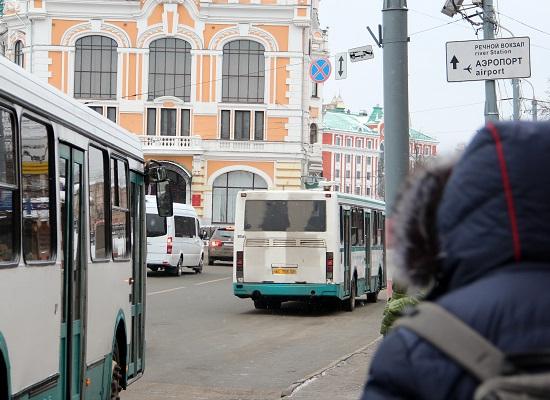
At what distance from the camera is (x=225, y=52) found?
6297 cm

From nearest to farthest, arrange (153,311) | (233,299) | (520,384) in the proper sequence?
(520,384), (153,311), (233,299)

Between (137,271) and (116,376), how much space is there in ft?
4.86

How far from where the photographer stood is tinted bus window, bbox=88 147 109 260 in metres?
7.99

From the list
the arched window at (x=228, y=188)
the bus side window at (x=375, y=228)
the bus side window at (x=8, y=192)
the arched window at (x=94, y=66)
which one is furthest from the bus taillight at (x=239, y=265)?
the arched window at (x=94, y=66)

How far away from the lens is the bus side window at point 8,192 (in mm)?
5680

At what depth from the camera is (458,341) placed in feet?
5.95

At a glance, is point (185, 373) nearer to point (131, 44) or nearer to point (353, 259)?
point (353, 259)

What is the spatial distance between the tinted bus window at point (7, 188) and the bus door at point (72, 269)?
3.70 ft

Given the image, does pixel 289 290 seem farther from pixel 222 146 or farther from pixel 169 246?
pixel 222 146

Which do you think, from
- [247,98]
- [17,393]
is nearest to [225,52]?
[247,98]

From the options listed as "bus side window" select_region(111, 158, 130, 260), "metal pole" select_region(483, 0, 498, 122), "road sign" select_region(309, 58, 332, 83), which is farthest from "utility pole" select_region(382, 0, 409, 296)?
"road sign" select_region(309, 58, 332, 83)

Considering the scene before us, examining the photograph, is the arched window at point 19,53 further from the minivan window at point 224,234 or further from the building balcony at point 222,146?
the minivan window at point 224,234

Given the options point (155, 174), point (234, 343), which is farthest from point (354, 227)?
point (155, 174)

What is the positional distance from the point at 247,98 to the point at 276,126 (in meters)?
2.43
